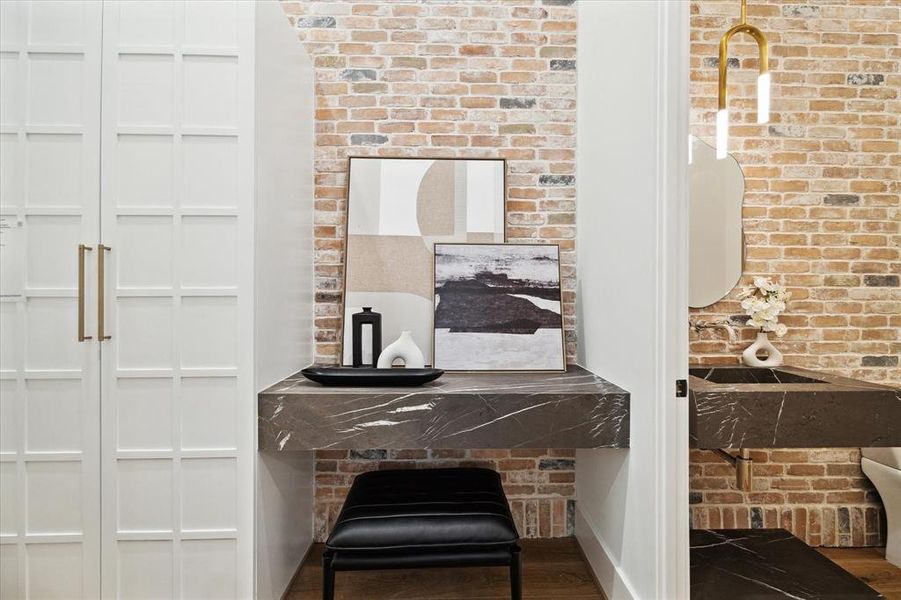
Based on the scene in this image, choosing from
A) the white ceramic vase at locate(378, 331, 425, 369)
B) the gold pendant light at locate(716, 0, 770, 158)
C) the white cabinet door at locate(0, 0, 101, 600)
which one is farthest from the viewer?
the white ceramic vase at locate(378, 331, 425, 369)

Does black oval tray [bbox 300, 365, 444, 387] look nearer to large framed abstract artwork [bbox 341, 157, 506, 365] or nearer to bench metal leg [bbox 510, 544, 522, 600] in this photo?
large framed abstract artwork [bbox 341, 157, 506, 365]

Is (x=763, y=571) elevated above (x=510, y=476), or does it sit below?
below

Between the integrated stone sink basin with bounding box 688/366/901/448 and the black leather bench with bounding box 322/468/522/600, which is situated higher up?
the integrated stone sink basin with bounding box 688/366/901/448

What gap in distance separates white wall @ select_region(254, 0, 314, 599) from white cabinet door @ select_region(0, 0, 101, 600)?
514 mm

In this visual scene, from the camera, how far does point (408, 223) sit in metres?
2.37

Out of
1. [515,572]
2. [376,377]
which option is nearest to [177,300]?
[376,377]

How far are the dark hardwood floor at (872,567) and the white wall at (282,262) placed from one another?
2.40 meters

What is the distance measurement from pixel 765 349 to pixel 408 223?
1788 millimetres

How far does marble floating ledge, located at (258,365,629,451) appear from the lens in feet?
5.60

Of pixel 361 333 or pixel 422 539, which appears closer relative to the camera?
pixel 422 539

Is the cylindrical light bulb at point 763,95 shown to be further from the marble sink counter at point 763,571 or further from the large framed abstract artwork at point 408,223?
the marble sink counter at point 763,571

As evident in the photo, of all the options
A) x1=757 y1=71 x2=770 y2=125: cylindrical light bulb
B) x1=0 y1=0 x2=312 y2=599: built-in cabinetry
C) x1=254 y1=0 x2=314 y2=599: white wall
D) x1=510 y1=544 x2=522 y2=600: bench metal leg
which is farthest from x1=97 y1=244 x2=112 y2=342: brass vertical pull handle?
x1=757 y1=71 x2=770 y2=125: cylindrical light bulb

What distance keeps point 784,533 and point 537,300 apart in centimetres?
154

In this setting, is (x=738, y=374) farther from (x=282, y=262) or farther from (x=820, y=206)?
(x=282, y=262)
